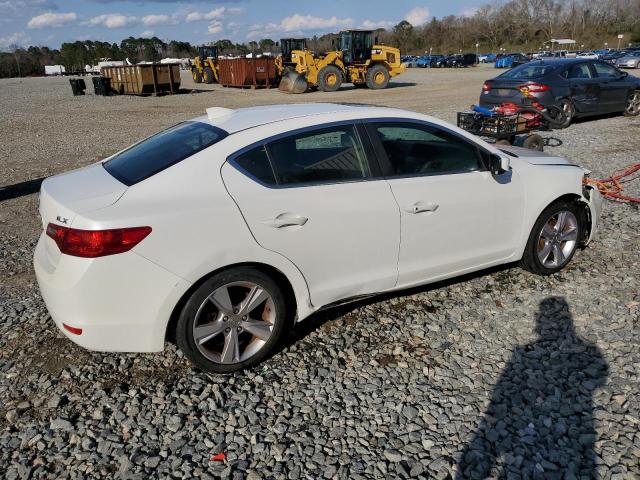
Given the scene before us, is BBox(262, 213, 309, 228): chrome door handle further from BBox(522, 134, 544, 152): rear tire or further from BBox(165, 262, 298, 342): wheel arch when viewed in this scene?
BBox(522, 134, 544, 152): rear tire

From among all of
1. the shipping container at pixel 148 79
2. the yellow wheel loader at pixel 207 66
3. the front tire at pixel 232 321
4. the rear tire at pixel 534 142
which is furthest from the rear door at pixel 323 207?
the yellow wheel loader at pixel 207 66

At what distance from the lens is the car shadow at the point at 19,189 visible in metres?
8.02

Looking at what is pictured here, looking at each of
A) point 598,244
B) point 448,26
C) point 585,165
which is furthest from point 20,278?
point 448,26

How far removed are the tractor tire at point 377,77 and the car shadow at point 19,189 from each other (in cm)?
2007

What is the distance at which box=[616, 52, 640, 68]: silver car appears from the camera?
129 ft

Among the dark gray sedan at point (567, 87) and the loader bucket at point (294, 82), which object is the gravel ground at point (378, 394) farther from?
the loader bucket at point (294, 82)

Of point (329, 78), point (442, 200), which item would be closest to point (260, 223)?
point (442, 200)

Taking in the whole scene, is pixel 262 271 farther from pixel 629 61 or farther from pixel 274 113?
A: pixel 629 61

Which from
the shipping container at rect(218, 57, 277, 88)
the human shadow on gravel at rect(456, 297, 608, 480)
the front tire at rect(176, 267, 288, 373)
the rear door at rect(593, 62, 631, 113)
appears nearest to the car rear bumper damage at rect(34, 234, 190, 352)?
the front tire at rect(176, 267, 288, 373)

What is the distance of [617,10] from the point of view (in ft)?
346

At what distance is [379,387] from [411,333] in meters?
0.69

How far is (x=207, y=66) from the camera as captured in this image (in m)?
34.2

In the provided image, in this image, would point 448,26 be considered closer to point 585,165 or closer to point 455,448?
point 585,165

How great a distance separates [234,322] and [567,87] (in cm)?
1184
